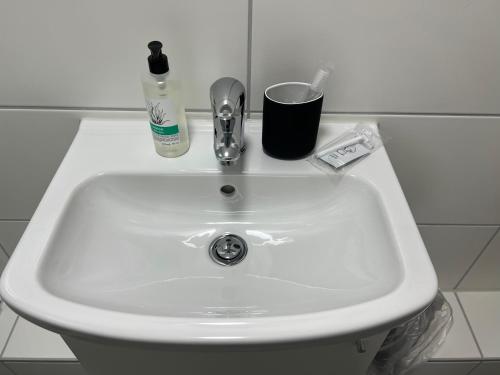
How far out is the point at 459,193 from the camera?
2.58 feet

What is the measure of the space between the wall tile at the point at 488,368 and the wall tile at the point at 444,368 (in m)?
0.02

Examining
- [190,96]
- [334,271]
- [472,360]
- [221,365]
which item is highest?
[190,96]

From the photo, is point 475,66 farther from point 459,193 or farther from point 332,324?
point 332,324

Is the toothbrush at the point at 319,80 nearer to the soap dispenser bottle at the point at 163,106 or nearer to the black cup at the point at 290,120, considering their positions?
the black cup at the point at 290,120

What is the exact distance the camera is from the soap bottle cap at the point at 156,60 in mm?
491

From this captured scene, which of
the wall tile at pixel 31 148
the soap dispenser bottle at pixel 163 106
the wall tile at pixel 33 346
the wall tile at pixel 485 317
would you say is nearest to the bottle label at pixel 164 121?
the soap dispenser bottle at pixel 163 106

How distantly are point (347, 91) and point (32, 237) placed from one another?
0.50 meters

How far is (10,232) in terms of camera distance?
859 millimetres

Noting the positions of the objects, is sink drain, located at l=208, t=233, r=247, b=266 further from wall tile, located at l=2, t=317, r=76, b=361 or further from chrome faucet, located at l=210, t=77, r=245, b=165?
wall tile, located at l=2, t=317, r=76, b=361

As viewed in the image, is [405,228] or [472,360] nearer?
[405,228]

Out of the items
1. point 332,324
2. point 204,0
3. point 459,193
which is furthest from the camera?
point 459,193

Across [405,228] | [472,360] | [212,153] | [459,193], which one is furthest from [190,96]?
[472,360]

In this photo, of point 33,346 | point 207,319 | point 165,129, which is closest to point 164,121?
point 165,129

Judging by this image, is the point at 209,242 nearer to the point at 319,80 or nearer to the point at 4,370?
the point at 319,80
